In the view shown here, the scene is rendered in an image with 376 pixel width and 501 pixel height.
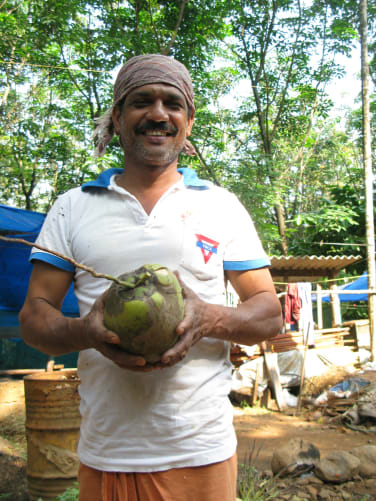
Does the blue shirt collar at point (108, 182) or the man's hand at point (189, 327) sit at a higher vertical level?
the blue shirt collar at point (108, 182)

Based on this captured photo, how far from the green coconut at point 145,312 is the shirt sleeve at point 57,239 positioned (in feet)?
1.00

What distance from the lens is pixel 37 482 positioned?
3559 mm

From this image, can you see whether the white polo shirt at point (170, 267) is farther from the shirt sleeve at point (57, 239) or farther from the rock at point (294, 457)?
the rock at point (294, 457)

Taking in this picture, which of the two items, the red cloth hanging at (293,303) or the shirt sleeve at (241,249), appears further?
the red cloth hanging at (293,303)

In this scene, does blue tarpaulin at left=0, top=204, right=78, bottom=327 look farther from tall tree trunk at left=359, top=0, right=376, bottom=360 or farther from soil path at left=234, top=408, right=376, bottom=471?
tall tree trunk at left=359, top=0, right=376, bottom=360

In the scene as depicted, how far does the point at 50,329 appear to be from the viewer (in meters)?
1.23

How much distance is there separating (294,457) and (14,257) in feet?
11.7

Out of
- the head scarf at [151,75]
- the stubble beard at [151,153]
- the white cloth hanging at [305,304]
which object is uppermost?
the head scarf at [151,75]

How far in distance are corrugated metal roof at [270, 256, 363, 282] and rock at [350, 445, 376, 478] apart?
173 inches

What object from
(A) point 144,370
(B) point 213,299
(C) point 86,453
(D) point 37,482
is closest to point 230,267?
(B) point 213,299

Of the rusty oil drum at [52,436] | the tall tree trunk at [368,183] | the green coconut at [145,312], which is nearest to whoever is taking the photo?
the green coconut at [145,312]

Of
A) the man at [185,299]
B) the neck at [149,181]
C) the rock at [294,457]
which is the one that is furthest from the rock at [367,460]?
the neck at [149,181]

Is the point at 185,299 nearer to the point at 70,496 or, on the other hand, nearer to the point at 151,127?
the point at 151,127

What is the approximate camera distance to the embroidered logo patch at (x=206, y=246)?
1.32m
